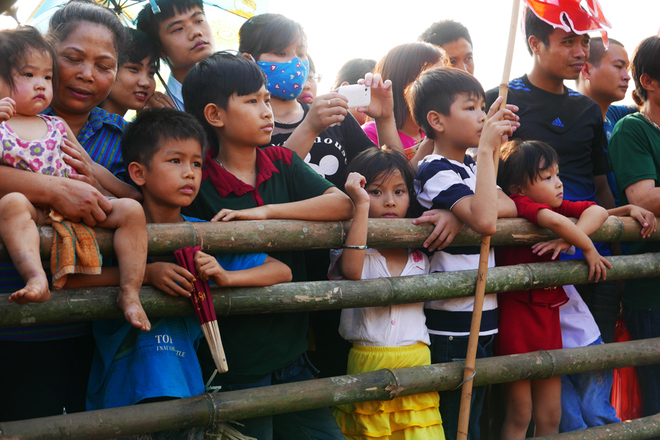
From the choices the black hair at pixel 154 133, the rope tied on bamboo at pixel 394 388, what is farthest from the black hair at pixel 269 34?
the rope tied on bamboo at pixel 394 388

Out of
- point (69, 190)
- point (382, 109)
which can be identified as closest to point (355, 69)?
point (382, 109)

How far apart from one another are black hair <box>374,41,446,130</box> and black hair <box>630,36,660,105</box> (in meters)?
1.26

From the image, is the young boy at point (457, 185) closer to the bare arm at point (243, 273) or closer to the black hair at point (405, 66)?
the black hair at point (405, 66)

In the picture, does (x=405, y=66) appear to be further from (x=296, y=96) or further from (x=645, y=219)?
(x=645, y=219)

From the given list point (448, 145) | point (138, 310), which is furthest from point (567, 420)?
point (138, 310)

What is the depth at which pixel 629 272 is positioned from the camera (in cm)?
286

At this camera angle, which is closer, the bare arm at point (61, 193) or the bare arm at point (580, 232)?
the bare arm at point (61, 193)

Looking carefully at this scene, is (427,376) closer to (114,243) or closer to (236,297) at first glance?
(236,297)

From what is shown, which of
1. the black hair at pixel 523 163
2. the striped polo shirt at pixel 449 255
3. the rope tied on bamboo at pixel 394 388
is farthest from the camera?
the black hair at pixel 523 163

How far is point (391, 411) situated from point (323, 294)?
2.03 feet

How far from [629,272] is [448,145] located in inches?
42.7

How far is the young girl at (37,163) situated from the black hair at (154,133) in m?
0.15

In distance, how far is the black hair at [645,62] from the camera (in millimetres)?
3529

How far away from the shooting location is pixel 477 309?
2355 mm
